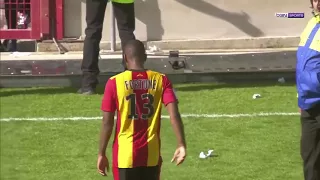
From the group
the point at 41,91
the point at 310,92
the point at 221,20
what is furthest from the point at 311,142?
the point at 221,20

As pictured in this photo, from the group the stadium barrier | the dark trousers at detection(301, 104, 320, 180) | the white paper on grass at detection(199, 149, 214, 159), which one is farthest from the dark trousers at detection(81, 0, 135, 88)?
the dark trousers at detection(301, 104, 320, 180)

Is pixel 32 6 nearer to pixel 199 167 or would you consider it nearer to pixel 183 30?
pixel 183 30

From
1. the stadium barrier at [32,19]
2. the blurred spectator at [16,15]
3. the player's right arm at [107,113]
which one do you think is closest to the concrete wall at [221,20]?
the stadium barrier at [32,19]

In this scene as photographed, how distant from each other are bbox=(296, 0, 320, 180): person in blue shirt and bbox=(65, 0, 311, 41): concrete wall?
27.5ft

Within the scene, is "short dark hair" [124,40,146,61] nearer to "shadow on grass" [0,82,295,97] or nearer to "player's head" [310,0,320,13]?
"player's head" [310,0,320,13]

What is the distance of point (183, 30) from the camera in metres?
14.8

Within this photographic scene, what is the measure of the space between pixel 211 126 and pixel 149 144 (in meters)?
3.91

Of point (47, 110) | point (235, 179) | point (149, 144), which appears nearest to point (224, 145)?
point (235, 179)

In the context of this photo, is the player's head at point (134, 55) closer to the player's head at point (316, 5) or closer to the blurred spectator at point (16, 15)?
the player's head at point (316, 5)

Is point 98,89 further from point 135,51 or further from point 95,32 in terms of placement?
point 135,51

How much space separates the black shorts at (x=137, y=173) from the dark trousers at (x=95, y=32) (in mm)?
5125

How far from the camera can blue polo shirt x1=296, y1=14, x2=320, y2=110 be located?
247 inches

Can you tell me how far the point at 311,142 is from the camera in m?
6.45

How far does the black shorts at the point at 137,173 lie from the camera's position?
18.1ft
